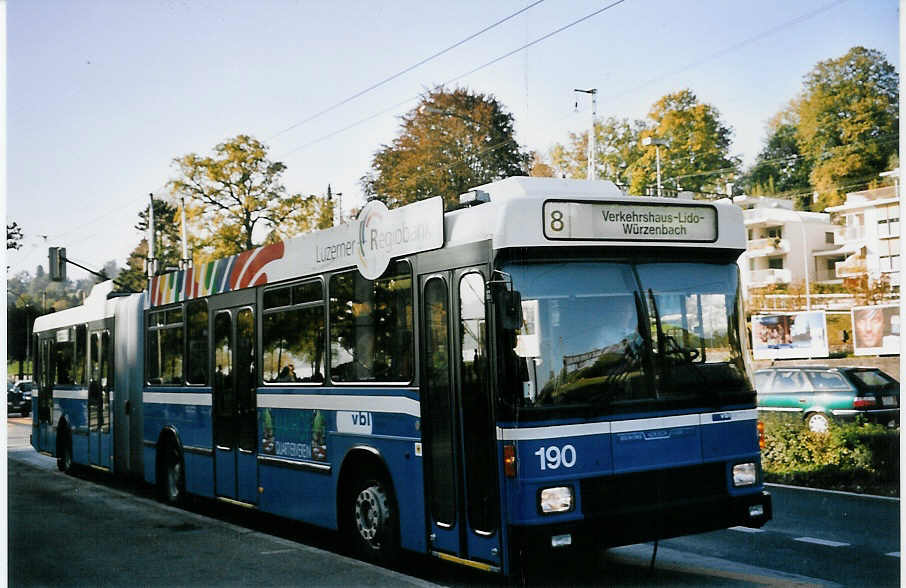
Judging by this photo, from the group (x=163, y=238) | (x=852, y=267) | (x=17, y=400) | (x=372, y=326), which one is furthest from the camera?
(x=17, y=400)

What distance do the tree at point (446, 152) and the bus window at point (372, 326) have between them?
404 inches

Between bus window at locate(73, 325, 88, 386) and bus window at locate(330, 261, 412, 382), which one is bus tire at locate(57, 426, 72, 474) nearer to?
bus window at locate(73, 325, 88, 386)

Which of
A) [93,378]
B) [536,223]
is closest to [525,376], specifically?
[536,223]

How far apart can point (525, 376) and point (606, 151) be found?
17.1 m

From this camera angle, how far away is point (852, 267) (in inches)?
744

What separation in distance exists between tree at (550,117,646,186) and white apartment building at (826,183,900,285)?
17.0ft

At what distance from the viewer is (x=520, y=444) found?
662 cm

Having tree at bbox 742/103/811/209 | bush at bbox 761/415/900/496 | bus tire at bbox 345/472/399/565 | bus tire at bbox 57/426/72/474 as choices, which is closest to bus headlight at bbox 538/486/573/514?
bus tire at bbox 345/472/399/565

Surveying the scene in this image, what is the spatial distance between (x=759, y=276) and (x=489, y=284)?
2648 cm

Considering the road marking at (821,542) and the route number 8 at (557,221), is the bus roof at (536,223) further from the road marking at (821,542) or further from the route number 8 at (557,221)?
the road marking at (821,542)

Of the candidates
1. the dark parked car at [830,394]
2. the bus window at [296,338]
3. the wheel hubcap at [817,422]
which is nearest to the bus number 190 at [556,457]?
the bus window at [296,338]

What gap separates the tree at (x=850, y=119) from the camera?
1116 cm

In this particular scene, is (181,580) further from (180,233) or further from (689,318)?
(180,233)

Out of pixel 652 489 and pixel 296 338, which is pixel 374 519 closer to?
pixel 296 338
